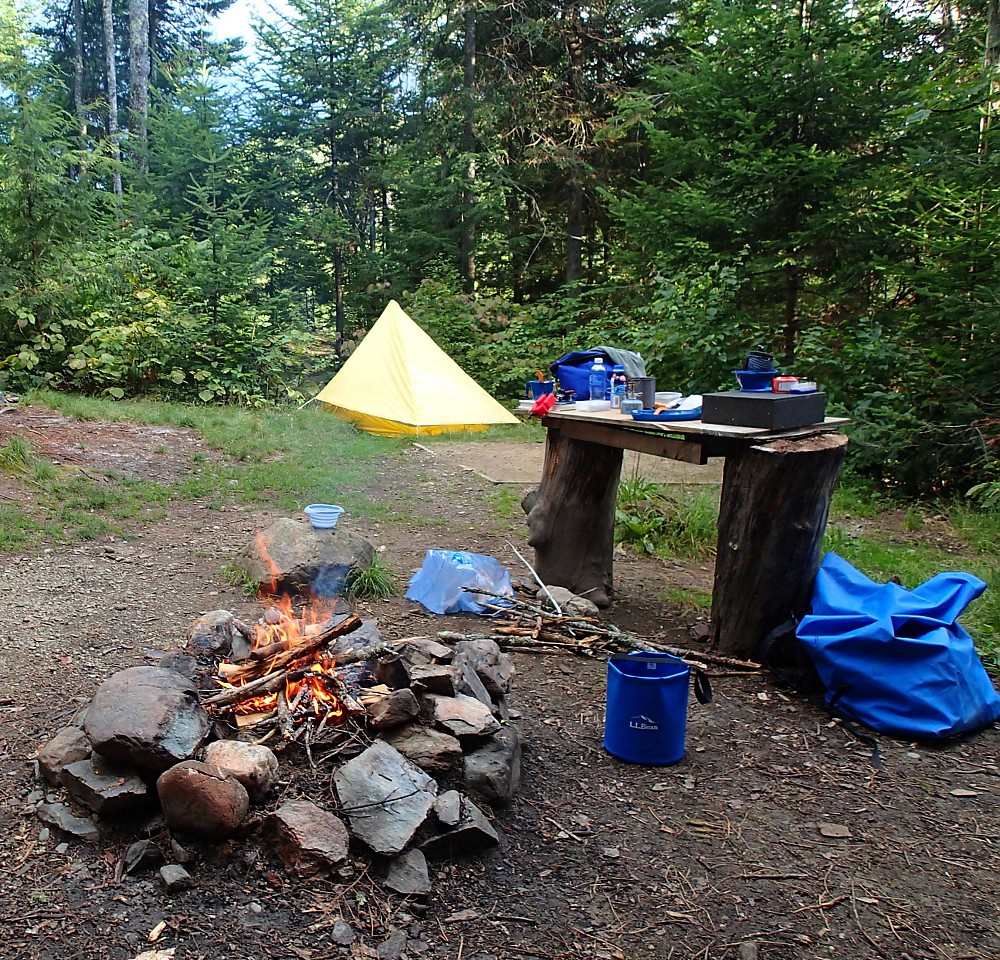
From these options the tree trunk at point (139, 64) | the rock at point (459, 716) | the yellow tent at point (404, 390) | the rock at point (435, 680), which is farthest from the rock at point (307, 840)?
the tree trunk at point (139, 64)

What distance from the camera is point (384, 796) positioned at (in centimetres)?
211

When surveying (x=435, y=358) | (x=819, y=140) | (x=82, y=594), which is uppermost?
(x=819, y=140)

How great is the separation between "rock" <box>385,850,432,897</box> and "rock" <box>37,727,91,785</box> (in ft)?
2.90

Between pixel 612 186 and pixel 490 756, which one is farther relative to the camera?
pixel 612 186

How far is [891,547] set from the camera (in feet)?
17.4

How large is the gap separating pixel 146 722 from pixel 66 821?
298mm

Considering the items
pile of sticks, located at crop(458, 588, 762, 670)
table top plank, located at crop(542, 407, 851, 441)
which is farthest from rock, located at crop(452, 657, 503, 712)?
table top plank, located at crop(542, 407, 851, 441)

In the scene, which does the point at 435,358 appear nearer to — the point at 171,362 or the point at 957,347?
the point at 171,362

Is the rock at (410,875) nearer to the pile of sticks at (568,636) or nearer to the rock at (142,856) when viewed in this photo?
the rock at (142,856)

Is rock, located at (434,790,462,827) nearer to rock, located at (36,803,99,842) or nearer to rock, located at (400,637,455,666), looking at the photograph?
rock, located at (400,637,455,666)

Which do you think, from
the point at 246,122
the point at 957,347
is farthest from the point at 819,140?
the point at 246,122

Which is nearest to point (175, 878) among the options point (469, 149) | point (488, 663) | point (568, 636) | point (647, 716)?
point (488, 663)

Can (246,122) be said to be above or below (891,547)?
above

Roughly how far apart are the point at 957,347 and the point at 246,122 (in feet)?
46.1
